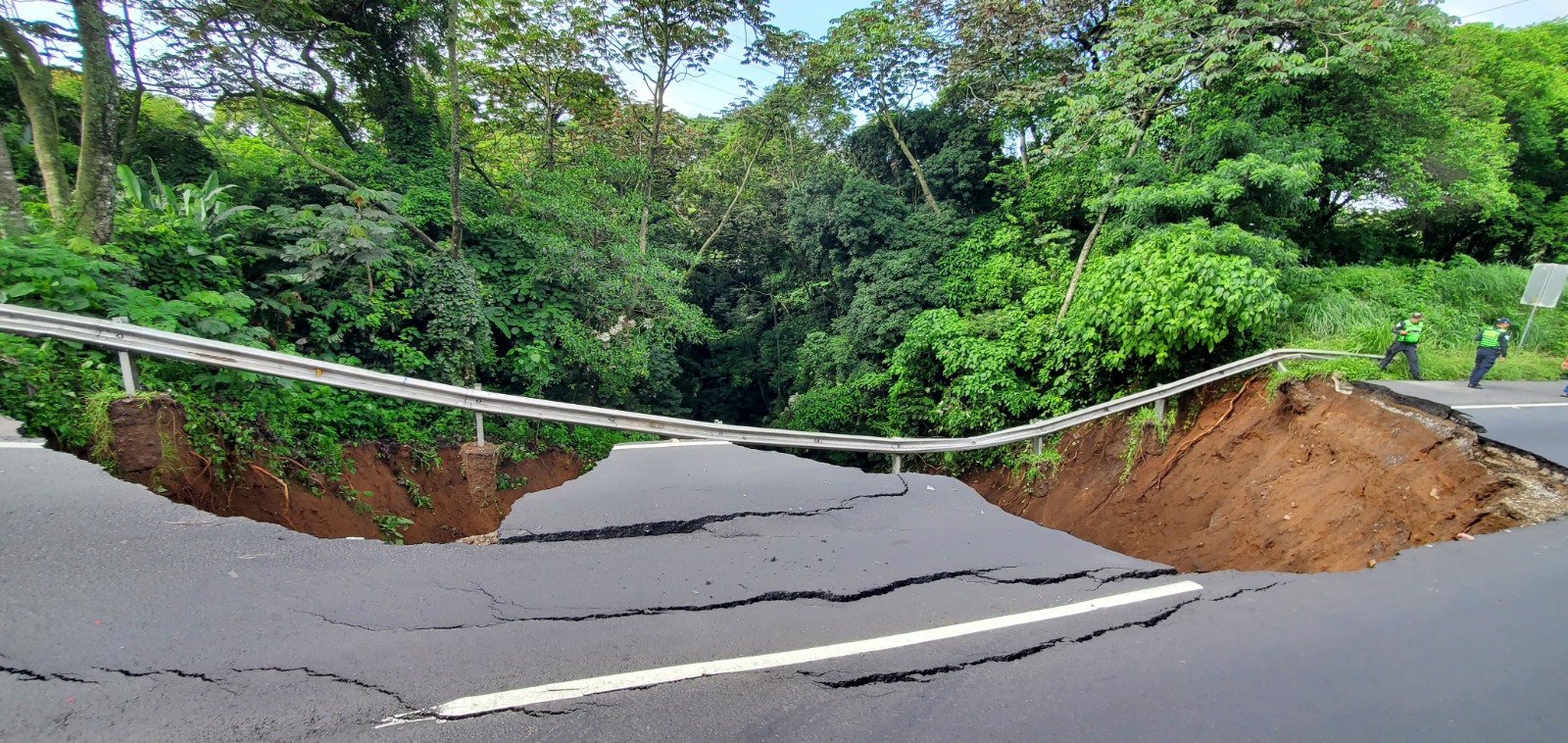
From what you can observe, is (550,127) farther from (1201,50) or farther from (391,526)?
(1201,50)

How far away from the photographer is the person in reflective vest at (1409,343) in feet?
25.2

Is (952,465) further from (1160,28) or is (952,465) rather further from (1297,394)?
(1160,28)

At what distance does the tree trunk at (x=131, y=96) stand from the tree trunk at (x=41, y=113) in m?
2.92

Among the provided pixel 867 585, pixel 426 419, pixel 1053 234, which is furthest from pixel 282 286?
pixel 1053 234

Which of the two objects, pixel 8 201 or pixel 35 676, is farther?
pixel 8 201

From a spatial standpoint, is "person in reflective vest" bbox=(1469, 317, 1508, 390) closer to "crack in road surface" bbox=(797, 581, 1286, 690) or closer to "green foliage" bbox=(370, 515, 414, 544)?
"crack in road surface" bbox=(797, 581, 1286, 690)

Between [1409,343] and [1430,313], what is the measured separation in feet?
11.2

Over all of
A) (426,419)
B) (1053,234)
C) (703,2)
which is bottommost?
(426,419)

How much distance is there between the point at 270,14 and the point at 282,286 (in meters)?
Answer: 5.14

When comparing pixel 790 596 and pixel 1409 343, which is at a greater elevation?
pixel 1409 343

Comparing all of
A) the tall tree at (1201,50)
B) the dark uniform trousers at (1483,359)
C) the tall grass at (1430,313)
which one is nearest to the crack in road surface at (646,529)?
the tall grass at (1430,313)

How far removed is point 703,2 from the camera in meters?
15.0

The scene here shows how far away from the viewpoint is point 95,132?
5.50m

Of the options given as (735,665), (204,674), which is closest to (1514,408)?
(735,665)
